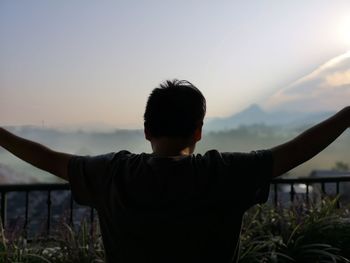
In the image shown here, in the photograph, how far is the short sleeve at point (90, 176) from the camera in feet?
3.62

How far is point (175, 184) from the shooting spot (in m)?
1.04

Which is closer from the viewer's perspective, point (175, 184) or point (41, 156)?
point (175, 184)

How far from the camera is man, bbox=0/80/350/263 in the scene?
1043 millimetres

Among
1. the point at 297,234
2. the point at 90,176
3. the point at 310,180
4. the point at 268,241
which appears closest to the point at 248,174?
the point at 90,176

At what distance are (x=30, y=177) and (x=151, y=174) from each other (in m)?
2.64

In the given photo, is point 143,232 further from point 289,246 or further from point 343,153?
point 343,153

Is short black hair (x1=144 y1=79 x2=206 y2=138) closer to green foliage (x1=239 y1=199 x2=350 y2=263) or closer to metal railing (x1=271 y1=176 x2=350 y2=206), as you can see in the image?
green foliage (x1=239 y1=199 x2=350 y2=263)

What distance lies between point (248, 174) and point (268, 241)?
1685 mm

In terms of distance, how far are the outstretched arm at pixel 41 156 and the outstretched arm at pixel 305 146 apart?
0.45 metres

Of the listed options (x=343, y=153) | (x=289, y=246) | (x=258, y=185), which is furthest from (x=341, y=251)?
(x=258, y=185)

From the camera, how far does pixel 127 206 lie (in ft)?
3.47

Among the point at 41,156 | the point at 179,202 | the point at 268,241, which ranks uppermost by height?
the point at 41,156

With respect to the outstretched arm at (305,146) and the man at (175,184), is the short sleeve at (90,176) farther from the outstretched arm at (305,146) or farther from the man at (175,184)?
the outstretched arm at (305,146)

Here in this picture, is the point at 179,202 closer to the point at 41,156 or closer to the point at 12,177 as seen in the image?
the point at 41,156
